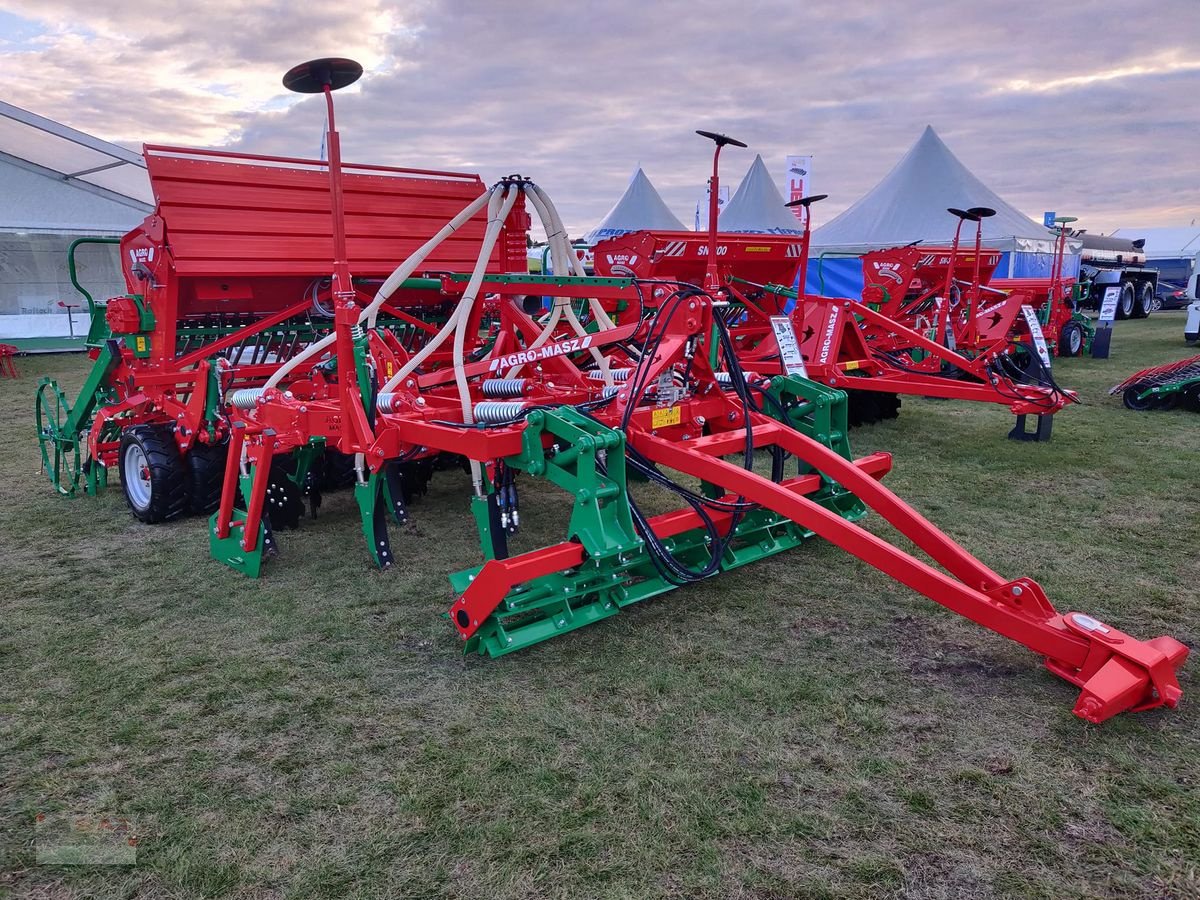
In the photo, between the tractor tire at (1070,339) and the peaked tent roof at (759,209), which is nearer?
the tractor tire at (1070,339)

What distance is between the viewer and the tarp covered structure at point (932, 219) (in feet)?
63.2

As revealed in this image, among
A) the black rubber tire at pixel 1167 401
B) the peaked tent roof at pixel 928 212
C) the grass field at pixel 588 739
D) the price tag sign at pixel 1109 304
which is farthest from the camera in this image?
the peaked tent roof at pixel 928 212

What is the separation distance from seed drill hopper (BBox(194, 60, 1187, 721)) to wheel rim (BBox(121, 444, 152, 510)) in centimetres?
112

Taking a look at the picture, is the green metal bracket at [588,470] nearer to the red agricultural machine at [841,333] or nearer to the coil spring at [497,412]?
the coil spring at [497,412]

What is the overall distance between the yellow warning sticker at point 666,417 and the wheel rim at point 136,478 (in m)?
3.74

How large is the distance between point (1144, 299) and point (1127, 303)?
3.95ft

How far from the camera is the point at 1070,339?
15.3 meters

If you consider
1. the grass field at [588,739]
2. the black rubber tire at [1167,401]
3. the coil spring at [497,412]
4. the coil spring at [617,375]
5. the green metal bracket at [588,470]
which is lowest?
the grass field at [588,739]

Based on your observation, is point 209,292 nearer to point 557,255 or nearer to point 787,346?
point 557,255

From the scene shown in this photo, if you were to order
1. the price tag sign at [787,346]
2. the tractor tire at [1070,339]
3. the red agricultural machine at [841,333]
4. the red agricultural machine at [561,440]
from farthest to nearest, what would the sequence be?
1. the tractor tire at [1070,339]
2. the red agricultural machine at [841,333]
3. the price tag sign at [787,346]
4. the red agricultural machine at [561,440]

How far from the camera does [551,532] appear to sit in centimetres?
534

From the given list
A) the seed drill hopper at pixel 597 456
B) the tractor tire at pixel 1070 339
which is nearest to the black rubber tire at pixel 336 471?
the seed drill hopper at pixel 597 456

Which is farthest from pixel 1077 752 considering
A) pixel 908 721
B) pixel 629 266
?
pixel 629 266

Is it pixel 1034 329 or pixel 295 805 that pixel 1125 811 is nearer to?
pixel 295 805
